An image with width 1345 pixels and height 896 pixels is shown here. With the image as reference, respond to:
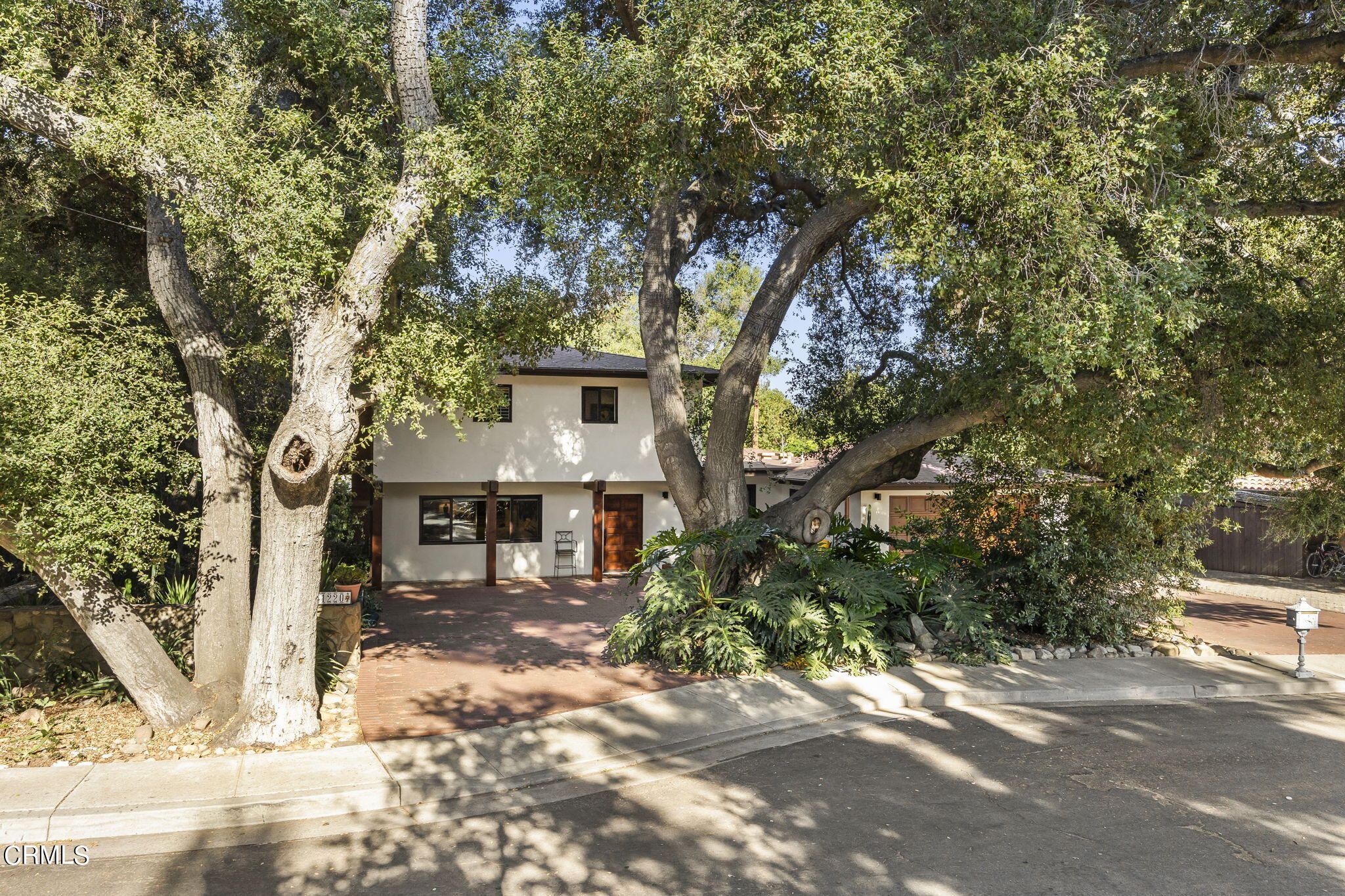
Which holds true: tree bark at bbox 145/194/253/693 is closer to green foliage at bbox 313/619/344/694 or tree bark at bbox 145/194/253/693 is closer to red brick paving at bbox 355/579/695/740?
green foliage at bbox 313/619/344/694

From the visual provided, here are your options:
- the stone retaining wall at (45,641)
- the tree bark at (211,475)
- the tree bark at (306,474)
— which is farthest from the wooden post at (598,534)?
the tree bark at (306,474)

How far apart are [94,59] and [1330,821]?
1384 centimetres

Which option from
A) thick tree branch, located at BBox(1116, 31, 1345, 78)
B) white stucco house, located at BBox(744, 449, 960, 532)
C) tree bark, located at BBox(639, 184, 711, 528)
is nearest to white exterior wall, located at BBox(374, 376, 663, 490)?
white stucco house, located at BBox(744, 449, 960, 532)

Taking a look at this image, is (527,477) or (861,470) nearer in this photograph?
(861,470)

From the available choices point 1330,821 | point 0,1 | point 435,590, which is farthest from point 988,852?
point 435,590

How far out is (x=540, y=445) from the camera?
61.5 feet

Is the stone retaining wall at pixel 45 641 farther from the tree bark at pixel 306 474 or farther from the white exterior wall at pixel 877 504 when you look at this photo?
the white exterior wall at pixel 877 504

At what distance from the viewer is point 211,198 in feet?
24.8

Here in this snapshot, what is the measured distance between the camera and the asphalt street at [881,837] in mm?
5090

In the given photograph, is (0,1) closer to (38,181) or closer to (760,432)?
(38,181)

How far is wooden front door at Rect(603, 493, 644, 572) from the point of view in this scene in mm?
20328

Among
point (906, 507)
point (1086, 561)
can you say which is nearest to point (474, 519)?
point (906, 507)

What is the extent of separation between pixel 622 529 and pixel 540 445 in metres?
3.23

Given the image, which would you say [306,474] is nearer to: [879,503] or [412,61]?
[412,61]
